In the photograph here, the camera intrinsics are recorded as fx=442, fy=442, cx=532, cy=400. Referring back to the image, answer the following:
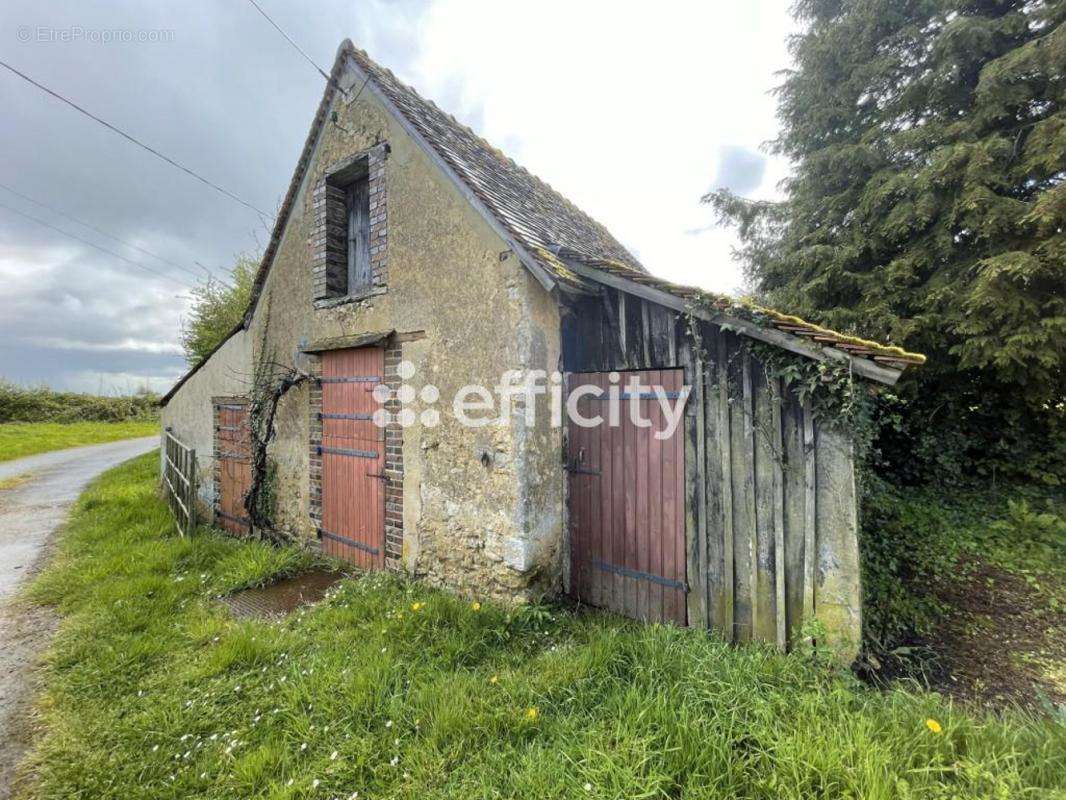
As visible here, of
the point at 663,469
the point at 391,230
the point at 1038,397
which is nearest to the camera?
the point at 663,469

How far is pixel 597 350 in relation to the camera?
4.39 m

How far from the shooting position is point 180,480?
7902 millimetres

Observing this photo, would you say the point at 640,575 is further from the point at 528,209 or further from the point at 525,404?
the point at 528,209

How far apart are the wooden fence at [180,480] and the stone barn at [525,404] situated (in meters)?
1.21

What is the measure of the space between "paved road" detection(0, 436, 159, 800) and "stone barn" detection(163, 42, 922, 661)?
264cm

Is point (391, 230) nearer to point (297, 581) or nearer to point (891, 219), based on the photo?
point (297, 581)

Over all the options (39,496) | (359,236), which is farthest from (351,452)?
(39,496)

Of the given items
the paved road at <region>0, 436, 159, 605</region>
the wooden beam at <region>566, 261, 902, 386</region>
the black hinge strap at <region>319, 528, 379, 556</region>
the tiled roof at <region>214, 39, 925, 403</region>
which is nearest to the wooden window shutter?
the tiled roof at <region>214, 39, 925, 403</region>

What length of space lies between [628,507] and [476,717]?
2.15 meters

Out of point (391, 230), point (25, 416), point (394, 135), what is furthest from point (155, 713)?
point (25, 416)

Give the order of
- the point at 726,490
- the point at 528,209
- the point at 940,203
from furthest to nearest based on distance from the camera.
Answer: the point at 940,203, the point at 528,209, the point at 726,490

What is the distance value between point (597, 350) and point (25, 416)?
109 feet

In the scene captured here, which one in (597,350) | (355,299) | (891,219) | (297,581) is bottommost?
(297,581)

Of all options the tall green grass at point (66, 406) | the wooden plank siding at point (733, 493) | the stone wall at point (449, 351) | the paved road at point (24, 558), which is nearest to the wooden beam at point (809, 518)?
the wooden plank siding at point (733, 493)
